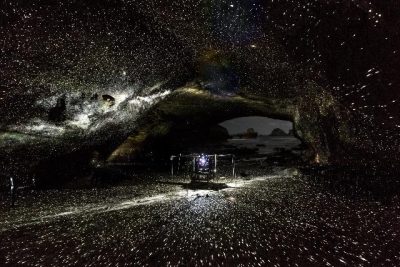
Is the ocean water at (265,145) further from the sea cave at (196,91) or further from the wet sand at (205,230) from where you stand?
the wet sand at (205,230)

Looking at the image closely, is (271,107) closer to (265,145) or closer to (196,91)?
(196,91)

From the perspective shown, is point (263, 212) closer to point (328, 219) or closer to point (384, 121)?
point (328, 219)

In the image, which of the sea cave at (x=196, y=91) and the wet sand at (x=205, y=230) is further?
the sea cave at (x=196, y=91)

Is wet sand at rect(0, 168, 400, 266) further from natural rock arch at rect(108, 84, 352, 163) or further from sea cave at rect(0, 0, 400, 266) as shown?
natural rock arch at rect(108, 84, 352, 163)

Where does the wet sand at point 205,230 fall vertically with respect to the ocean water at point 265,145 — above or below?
below

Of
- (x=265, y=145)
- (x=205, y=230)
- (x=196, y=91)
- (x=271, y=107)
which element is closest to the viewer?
(x=205, y=230)

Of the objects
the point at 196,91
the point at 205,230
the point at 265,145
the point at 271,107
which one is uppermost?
the point at 196,91

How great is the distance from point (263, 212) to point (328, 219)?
0.73 metres

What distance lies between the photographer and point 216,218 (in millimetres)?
3133

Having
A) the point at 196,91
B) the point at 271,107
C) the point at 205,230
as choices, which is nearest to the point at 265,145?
the point at 271,107

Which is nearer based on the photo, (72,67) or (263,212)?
(263,212)

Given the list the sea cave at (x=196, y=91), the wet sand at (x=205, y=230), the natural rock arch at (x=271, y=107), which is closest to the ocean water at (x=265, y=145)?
the natural rock arch at (x=271, y=107)

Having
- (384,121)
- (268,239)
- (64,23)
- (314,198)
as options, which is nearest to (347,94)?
(384,121)

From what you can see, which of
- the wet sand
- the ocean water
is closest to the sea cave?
the wet sand
